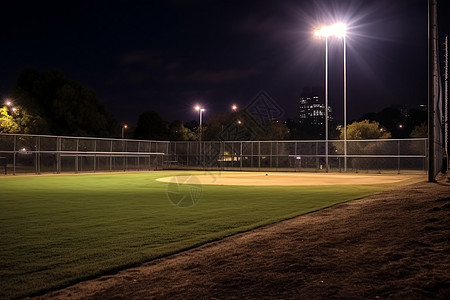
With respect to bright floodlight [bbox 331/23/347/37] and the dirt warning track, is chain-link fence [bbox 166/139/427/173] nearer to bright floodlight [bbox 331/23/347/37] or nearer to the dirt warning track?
the dirt warning track

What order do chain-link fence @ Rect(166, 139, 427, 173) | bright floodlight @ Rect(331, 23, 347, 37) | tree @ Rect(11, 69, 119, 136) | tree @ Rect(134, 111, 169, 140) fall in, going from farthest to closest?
tree @ Rect(134, 111, 169, 140)
tree @ Rect(11, 69, 119, 136)
chain-link fence @ Rect(166, 139, 427, 173)
bright floodlight @ Rect(331, 23, 347, 37)

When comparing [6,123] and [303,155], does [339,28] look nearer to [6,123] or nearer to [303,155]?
[303,155]

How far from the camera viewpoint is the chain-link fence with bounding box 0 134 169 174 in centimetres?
3288

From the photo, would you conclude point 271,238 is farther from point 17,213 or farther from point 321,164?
point 321,164

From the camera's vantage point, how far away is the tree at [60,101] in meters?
49.5

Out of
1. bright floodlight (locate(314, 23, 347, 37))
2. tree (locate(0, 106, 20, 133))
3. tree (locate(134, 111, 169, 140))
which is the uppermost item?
bright floodlight (locate(314, 23, 347, 37))

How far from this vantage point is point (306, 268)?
561 centimetres

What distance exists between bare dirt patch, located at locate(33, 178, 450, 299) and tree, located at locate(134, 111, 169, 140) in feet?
263

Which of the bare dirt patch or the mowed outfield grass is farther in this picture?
the mowed outfield grass

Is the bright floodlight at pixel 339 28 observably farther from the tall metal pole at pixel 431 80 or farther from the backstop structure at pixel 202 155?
the tall metal pole at pixel 431 80

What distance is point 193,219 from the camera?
34.5 feet

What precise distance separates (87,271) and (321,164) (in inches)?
1525

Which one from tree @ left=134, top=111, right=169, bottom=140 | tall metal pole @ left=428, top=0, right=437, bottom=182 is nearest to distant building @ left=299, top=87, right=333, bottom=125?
tree @ left=134, top=111, right=169, bottom=140

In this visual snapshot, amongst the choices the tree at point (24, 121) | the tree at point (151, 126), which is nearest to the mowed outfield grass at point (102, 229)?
the tree at point (24, 121)
